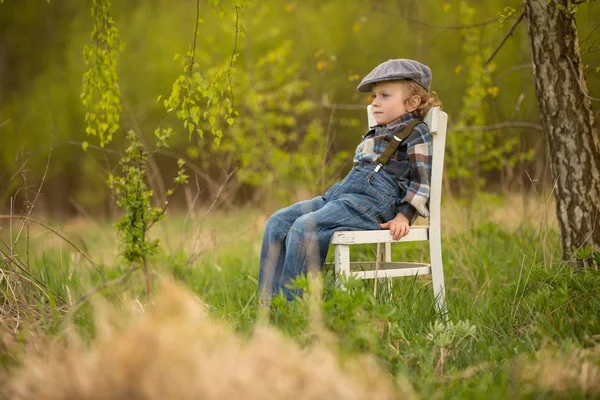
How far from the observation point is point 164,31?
511 inches

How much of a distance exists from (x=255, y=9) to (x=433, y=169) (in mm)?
6224

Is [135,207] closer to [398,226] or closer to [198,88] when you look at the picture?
[198,88]

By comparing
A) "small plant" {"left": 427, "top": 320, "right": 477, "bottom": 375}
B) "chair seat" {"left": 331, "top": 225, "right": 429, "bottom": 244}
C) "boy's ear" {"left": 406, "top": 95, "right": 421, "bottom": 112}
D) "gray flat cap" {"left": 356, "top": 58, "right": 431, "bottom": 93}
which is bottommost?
"small plant" {"left": 427, "top": 320, "right": 477, "bottom": 375}

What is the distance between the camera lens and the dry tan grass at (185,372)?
1.75 m

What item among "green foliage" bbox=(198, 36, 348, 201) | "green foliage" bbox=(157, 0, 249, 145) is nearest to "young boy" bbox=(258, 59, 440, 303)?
"green foliage" bbox=(157, 0, 249, 145)

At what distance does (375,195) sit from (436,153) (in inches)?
14.6

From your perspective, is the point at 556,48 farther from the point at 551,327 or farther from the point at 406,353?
the point at 406,353

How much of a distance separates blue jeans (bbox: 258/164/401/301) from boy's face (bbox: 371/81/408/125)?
29 cm

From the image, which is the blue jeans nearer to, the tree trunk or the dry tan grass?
the tree trunk

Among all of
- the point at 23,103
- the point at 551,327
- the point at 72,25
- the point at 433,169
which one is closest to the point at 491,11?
the point at 433,169

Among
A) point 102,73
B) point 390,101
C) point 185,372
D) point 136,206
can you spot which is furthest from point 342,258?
point 102,73

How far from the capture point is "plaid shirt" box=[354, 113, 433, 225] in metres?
3.34

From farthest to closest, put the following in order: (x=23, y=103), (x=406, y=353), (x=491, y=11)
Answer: (x=23, y=103) → (x=491, y=11) → (x=406, y=353)

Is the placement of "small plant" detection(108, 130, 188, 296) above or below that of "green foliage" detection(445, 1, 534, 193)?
below
